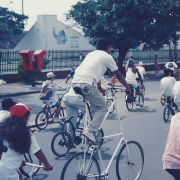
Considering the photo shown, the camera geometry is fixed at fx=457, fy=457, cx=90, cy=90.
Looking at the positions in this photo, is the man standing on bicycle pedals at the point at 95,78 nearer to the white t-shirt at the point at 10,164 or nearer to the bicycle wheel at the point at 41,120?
the white t-shirt at the point at 10,164

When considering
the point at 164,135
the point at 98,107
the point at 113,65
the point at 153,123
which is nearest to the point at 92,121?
the point at 98,107

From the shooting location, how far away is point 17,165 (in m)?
4.67

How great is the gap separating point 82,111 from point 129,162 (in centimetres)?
248

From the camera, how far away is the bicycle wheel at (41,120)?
11.9 m

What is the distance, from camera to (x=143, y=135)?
10.7m

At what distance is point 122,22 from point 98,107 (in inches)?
965

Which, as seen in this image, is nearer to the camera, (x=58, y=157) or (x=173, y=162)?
(x=173, y=162)

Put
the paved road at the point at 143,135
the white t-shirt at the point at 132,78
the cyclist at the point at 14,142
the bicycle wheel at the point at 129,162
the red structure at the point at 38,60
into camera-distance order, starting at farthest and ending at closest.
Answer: the red structure at the point at 38,60 → the white t-shirt at the point at 132,78 → the paved road at the point at 143,135 → the bicycle wheel at the point at 129,162 → the cyclist at the point at 14,142

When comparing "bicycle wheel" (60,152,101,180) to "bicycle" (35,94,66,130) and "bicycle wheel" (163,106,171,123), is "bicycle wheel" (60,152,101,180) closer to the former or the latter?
"bicycle" (35,94,66,130)

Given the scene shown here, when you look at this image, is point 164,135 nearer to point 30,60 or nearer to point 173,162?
point 173,162

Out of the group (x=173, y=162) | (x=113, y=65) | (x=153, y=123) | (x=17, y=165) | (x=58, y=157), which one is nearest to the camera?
(x=173, y=162)

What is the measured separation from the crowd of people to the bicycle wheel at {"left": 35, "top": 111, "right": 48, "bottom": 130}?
0.31 metres

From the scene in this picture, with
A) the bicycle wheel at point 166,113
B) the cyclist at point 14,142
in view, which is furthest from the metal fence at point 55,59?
the cyclist at point 14,142

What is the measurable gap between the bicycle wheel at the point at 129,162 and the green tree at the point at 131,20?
2475cm
